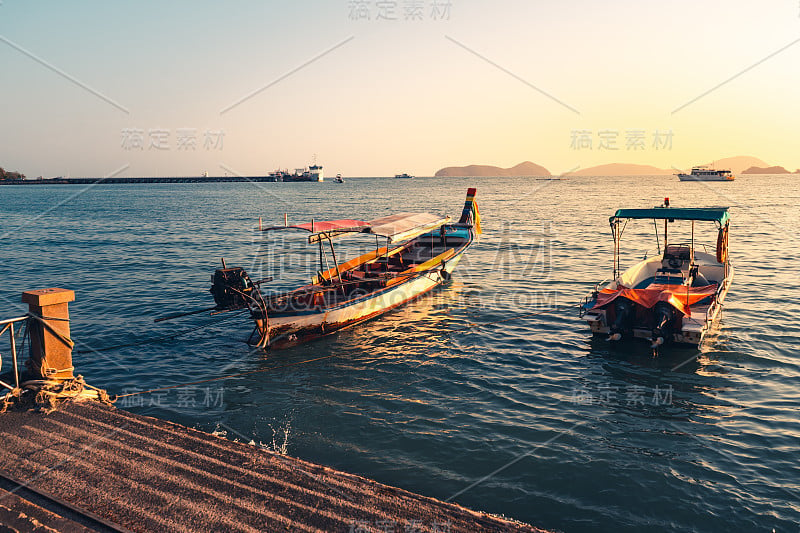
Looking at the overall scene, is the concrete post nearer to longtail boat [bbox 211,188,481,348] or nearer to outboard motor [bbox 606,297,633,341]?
longtail boat [bbox 211,188,481,348]

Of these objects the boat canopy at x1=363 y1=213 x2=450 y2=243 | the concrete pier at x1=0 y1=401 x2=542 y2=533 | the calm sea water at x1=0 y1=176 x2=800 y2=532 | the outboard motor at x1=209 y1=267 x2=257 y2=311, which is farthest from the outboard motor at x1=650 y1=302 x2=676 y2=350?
the outboard motor at x1=209 y1=267 x2=257 y2=311

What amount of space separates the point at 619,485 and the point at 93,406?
10132 mm

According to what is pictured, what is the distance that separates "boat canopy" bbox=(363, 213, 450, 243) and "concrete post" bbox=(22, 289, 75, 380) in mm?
11009

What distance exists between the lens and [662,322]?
15.1 meters

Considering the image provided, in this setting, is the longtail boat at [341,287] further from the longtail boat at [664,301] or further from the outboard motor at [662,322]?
the outboard motor at [662,322]

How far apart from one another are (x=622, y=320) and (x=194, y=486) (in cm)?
1346

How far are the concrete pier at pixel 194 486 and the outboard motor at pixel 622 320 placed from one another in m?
10.6

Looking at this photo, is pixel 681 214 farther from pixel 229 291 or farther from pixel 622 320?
pixel 229 291

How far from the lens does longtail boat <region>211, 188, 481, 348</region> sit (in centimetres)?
1581

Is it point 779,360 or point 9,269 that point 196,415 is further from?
point 9,269

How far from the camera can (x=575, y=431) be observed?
11211 millimetres

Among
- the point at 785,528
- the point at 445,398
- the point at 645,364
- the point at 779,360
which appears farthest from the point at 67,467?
the point at 779,360

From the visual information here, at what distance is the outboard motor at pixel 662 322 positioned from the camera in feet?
49.4

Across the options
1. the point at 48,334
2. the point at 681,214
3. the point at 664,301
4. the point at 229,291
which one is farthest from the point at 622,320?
the point at 48,334
